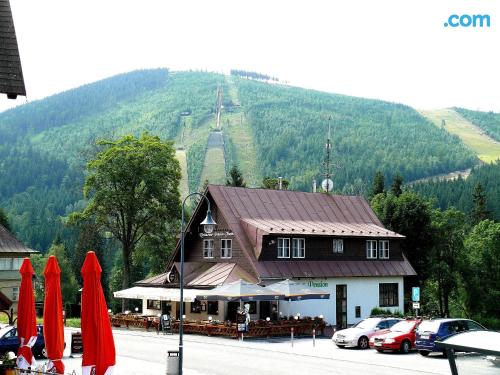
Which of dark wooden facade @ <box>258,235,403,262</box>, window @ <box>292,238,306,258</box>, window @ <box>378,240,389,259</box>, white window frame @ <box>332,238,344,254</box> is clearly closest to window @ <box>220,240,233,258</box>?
dark wooden facade @ <box>258,235,403,262</box>

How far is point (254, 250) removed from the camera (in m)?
49.5

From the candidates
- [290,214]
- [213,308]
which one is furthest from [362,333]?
[290,214]

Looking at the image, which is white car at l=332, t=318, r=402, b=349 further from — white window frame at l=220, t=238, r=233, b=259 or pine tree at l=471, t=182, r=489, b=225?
pine tree at l=471, t=182, r=489, b=225

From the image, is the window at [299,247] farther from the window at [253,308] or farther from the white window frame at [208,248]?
the white window frame at [208,248]

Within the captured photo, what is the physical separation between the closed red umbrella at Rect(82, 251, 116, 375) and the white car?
21.8 m

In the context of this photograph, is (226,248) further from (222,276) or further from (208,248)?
(222,276)

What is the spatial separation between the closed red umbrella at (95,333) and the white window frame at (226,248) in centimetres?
3370

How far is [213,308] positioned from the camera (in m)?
48.1

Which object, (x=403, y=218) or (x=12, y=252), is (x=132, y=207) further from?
(x=403, y=218)

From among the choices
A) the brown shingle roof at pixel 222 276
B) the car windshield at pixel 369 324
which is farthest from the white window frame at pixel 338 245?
the car windshield at pixel 369 324

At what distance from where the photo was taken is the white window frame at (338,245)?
53.1 m

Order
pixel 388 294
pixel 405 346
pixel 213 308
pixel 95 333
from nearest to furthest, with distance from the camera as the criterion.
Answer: pixel 95 333
pixel 405 346
pixel 213 308
pixel 388 294

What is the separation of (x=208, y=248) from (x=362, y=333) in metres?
18.1

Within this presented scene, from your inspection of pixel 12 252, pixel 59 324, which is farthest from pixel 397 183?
pixel 59 324
